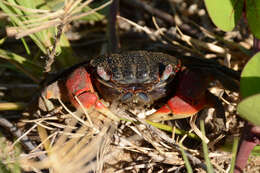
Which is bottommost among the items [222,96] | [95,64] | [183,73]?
[222,96]

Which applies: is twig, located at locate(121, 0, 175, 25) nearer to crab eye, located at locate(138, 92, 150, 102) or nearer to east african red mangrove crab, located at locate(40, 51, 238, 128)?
east african red mangrove crab, located at locate(40, 51, 238, 128)

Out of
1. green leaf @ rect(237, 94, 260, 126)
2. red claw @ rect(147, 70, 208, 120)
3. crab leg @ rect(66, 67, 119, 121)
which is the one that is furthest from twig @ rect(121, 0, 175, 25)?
green leaf @ rect(237, 94, 260, 126)

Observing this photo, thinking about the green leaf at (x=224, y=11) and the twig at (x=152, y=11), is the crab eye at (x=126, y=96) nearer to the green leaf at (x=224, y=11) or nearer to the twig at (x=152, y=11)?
the green leaf at (x=224, y=11)

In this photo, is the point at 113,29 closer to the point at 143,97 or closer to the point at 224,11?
the point at 143,97

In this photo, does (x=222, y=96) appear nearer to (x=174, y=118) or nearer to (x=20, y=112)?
(x=174, y=118)

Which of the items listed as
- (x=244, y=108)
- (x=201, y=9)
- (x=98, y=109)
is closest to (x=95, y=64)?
(x=98, y=109)
